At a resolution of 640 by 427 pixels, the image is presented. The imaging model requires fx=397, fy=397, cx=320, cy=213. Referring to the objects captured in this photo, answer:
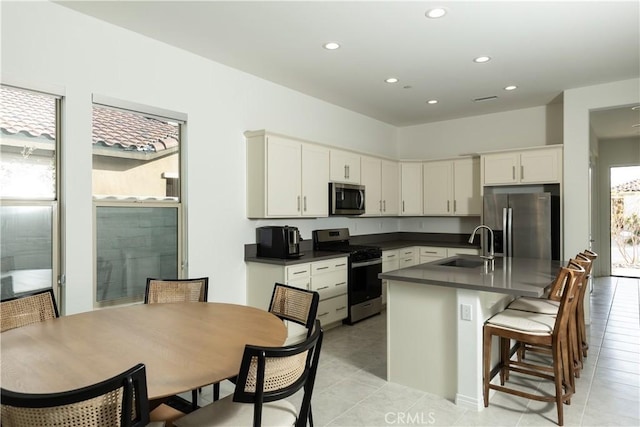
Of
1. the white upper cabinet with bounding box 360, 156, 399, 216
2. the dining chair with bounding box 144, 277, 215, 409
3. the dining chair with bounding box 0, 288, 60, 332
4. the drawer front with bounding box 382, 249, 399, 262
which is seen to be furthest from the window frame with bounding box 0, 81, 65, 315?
the drawer front with bounding box 382, 249, 399, 262

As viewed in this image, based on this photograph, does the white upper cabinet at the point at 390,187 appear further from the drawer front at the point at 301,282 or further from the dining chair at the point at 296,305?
the dining chair at the point at 296,305

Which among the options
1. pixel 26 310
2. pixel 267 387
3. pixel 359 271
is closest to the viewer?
pixel 267 387

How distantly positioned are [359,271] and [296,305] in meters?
2.46

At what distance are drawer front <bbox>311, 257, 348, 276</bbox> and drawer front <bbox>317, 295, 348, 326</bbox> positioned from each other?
1.11 ft

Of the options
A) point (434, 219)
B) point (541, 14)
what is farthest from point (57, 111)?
point (434, 219)

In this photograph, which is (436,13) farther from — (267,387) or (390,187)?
(390,187)

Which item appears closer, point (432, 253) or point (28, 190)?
point (28, 190)

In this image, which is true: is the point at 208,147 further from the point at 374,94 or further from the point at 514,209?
the point at 514,209

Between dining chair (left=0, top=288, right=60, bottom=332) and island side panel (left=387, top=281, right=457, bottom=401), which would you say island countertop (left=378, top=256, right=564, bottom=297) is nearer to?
island side panel (left=387, top=281, right=457, bottom=401)

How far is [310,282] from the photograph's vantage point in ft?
13.9

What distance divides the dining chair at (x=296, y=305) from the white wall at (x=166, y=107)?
1.37 m

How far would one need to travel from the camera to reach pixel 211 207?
3885mm

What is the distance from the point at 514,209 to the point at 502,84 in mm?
1564

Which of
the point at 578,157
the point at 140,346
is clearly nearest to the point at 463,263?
the point at 578,157
